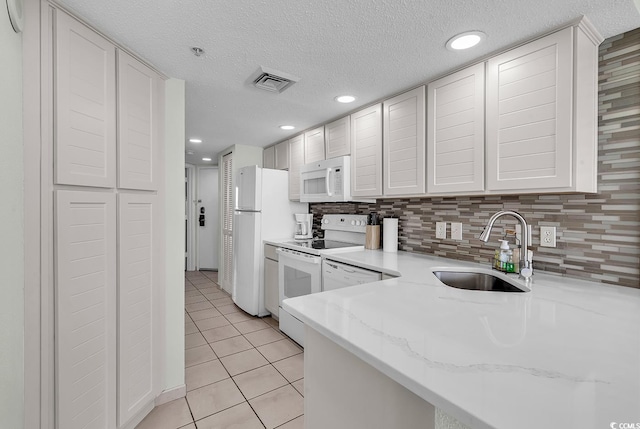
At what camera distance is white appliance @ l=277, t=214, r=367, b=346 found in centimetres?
254

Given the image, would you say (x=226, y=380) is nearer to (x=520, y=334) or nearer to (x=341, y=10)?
(x=520, y=334)

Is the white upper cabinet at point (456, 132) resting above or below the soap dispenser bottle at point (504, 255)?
above

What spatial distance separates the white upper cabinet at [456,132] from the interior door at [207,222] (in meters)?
4.92

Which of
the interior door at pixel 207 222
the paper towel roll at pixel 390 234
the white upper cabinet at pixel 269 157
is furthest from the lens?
the interior door at pixel 207 222

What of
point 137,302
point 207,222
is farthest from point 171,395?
point 207,222

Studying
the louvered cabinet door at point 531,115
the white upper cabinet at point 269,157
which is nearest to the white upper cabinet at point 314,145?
the white upper cabinet at point 269,157

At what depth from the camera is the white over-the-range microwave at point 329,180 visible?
8.82 feet

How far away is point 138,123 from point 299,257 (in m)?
1.66

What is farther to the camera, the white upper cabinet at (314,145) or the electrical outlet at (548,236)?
the white upper cabinet at (314,145)

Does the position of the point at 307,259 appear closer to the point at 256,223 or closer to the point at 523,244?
the point at 256,223

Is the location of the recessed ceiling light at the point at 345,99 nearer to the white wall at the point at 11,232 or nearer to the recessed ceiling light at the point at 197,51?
the recessed ceiling light at the point at 197,51

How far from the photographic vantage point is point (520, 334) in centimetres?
85

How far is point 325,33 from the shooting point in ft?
4.90

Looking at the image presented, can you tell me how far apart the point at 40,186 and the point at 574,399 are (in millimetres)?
1900
